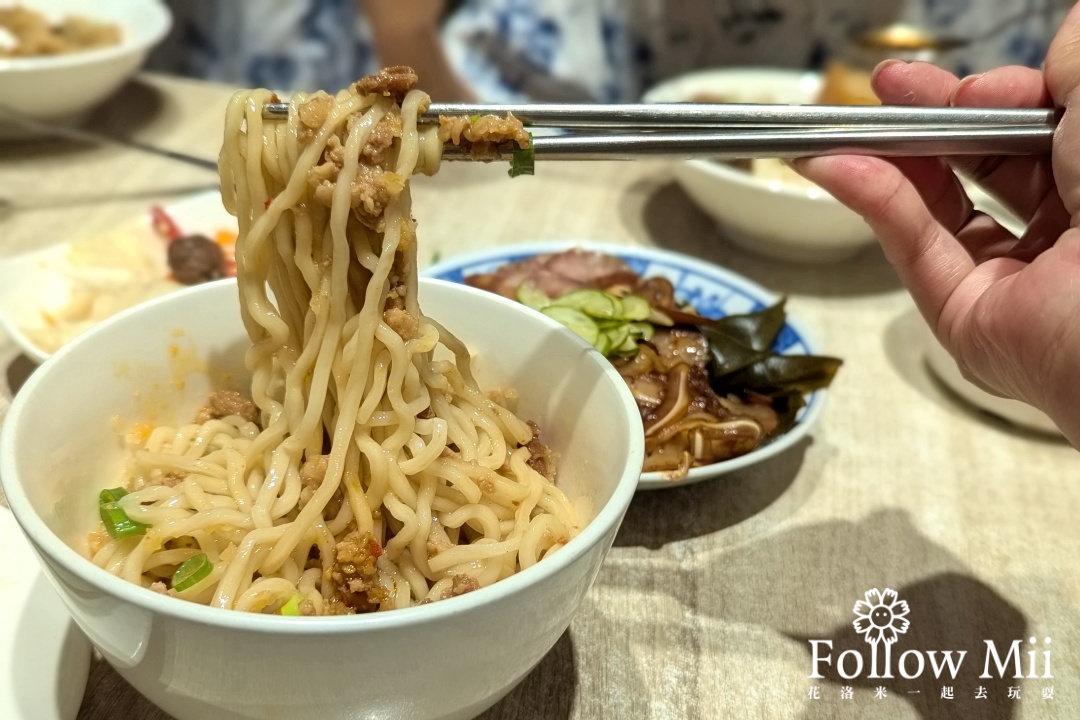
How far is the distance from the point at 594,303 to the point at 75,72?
6.85 feet

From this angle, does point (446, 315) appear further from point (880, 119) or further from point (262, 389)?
point (880, 119)

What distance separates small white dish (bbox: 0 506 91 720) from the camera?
1105mm

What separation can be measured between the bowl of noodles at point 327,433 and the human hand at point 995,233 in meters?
0.63

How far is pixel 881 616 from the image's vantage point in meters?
1.47

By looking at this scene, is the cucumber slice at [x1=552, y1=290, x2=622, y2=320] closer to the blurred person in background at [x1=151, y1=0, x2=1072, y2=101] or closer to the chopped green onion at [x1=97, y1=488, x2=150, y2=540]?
the chopped green onion at [x1=97, y1=488, x2=150, y2=540]

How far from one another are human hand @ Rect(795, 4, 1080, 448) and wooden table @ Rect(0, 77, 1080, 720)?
0.38 meters

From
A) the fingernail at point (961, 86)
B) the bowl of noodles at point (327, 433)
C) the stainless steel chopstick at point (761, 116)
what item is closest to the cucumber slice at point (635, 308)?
the bowl of noodles at point (327, 433)

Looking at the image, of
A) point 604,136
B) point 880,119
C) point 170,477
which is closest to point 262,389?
point 170,477

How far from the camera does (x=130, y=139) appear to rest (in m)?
3.08

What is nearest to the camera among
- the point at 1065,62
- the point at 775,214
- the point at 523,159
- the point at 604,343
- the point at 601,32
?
the point at 523,159

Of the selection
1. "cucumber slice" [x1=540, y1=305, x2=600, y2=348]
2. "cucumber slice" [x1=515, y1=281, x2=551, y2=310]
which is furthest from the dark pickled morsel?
"cucumber slice" [x1=540, y1=305, x2=600, y2=348]

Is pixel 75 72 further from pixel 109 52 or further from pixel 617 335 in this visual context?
pixel 617 335

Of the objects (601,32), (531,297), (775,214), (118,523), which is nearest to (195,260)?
(531,297)

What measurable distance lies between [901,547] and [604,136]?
1023mm
